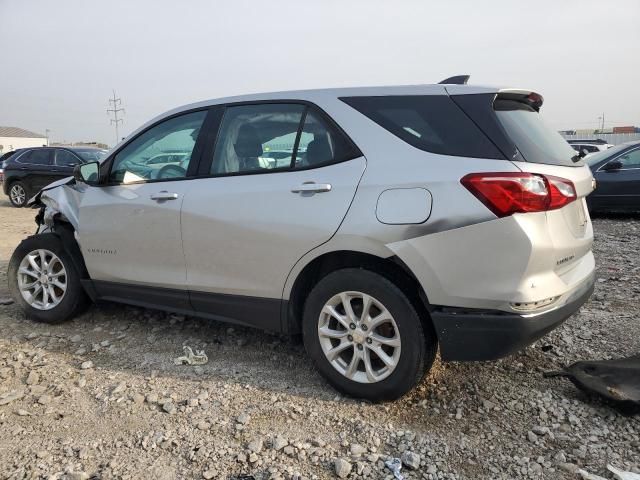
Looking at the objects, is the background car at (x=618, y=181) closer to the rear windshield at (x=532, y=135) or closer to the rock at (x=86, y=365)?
the rear windshield at (x=532, y=135)

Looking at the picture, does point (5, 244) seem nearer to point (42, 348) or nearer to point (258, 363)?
point (42, 348)

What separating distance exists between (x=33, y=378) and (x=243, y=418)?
1533 millimetres

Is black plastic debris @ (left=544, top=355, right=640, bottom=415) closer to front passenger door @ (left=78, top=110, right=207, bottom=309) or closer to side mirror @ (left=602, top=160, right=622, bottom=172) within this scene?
front passenger door @ (left=78, top=110, right=207, bottom=309)

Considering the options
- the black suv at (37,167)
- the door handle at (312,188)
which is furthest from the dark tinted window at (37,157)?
the door handle at (312,188)

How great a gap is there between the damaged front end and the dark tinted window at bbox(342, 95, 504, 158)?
2509 millimetres

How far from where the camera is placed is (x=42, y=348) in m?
3.87

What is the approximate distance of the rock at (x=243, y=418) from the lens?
2.82m

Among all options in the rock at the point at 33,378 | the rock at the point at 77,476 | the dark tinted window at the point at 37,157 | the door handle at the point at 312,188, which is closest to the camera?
the rock at the point at 77,476

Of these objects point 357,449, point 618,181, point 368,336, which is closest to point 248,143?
point 368,336

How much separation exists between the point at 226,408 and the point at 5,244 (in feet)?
21.1

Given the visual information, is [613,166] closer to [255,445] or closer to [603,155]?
[603,155]

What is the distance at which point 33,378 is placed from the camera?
3365 mm

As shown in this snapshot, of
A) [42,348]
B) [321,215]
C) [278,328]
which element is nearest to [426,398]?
[278,328]

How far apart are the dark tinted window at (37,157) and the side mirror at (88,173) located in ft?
34.6
